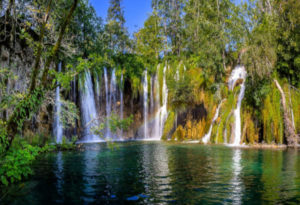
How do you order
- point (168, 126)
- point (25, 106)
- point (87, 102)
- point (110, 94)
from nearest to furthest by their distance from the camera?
1. point (25, 106)
2. point (87, 102)
3. point (168, 126)
4. point (110, 94)

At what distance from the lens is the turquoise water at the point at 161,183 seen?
22.2 feet

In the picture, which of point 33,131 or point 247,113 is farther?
point 247,113

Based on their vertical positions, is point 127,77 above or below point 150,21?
below

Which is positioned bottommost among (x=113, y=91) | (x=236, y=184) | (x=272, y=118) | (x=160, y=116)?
(x=236, y=184)

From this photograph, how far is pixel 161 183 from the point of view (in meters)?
8.38

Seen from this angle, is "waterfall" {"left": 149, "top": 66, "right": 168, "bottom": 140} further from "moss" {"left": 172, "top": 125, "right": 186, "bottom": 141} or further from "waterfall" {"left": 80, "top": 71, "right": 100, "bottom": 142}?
"waterfall" {"left": 80, "top": 71, "right": 100, "bottom": 142}

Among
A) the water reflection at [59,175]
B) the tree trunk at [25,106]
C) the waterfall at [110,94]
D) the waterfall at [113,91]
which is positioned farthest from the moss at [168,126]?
the tree trunk at [25,106]

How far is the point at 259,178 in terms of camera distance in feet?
29.4

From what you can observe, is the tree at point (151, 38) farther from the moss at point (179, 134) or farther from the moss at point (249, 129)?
the moss at point (249, 129)

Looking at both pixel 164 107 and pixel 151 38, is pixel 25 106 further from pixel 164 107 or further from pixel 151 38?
pixel 151 38

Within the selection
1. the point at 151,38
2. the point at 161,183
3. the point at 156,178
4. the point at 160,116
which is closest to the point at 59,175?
the point at 156,178

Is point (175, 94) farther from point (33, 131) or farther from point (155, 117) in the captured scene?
point (33, 131)

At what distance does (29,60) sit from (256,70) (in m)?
15.4

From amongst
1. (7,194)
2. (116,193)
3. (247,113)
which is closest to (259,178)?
(116,193)
